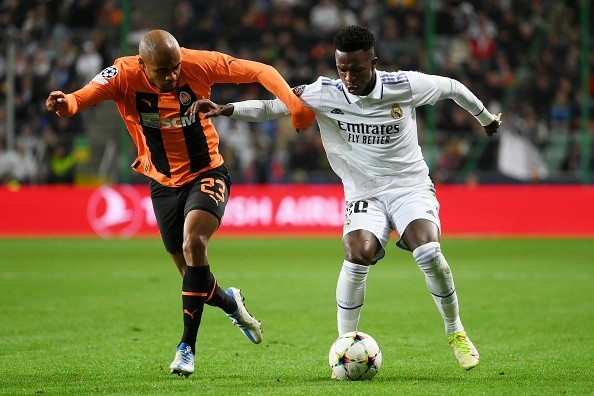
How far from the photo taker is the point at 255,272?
14.1 m

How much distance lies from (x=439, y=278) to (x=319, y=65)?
1446 cm

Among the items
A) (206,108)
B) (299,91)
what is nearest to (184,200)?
(206,108)

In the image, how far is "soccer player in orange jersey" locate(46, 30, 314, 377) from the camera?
672cm

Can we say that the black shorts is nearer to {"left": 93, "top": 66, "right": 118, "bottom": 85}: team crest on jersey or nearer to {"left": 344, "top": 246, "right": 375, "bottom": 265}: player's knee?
{"left": 93, "top": 66, "right": 118, "bottom": 85}: team crest on jersey

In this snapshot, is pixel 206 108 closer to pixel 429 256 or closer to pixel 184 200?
pixel 184 200

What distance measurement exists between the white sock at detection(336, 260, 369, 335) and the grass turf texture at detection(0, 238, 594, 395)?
0.38m

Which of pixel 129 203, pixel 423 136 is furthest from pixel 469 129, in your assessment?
pixel 129 203

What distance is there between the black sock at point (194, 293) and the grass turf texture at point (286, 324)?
357 millimetres

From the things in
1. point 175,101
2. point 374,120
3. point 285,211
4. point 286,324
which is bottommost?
point 285,211

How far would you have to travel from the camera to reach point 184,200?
286 inches

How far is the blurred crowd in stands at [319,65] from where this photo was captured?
19281mm

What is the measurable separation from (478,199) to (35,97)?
8.94m

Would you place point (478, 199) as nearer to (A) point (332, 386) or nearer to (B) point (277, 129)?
(B) point (277, 129)

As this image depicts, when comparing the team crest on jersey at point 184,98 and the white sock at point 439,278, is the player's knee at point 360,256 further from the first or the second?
the team crest on jersey at point 184,98
